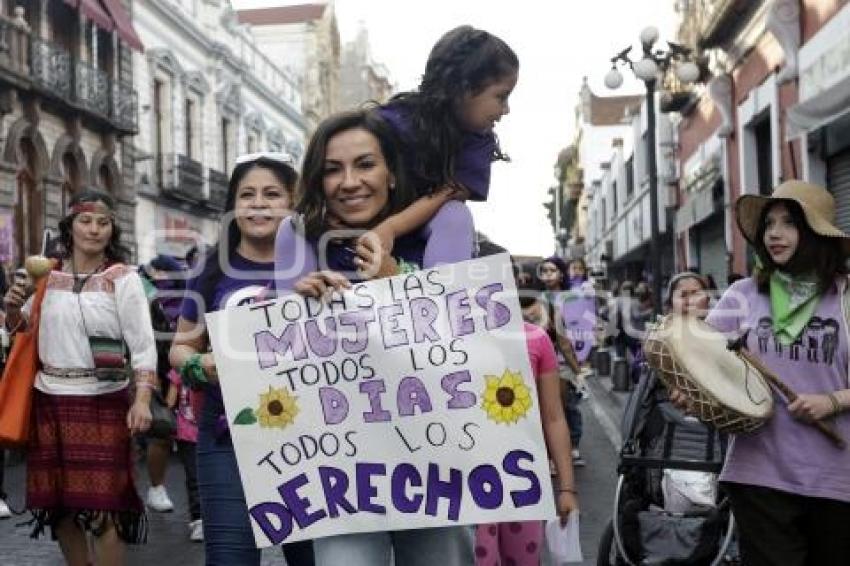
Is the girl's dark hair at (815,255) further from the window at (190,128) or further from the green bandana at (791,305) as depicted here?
the window at (190,128)

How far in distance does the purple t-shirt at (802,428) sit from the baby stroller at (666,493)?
3.35 feet

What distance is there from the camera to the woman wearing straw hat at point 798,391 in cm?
372

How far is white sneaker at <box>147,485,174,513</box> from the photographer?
759cm

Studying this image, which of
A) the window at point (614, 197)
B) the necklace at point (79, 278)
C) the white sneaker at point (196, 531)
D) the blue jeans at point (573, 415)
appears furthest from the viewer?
the window at point (614, 197)

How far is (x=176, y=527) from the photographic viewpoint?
282 inches

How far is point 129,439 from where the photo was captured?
15.8 feet

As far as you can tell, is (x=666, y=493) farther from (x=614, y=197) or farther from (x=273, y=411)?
(x=614, y=197)

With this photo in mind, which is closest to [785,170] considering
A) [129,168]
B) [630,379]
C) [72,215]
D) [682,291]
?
[630,379]

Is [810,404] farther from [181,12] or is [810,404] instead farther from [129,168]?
[181,12]

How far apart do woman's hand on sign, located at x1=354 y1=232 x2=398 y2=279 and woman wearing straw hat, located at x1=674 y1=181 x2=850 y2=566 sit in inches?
54.8

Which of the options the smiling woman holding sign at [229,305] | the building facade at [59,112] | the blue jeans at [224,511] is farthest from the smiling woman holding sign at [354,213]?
the building facade at [59,112]

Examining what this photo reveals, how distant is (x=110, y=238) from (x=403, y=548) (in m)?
2.52

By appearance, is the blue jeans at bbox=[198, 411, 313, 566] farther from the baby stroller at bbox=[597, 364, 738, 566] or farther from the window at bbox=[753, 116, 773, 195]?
the window at bbox=[753, 116, 773, 195]

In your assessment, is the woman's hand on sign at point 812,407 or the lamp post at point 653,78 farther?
the lamp post at point 653,78
